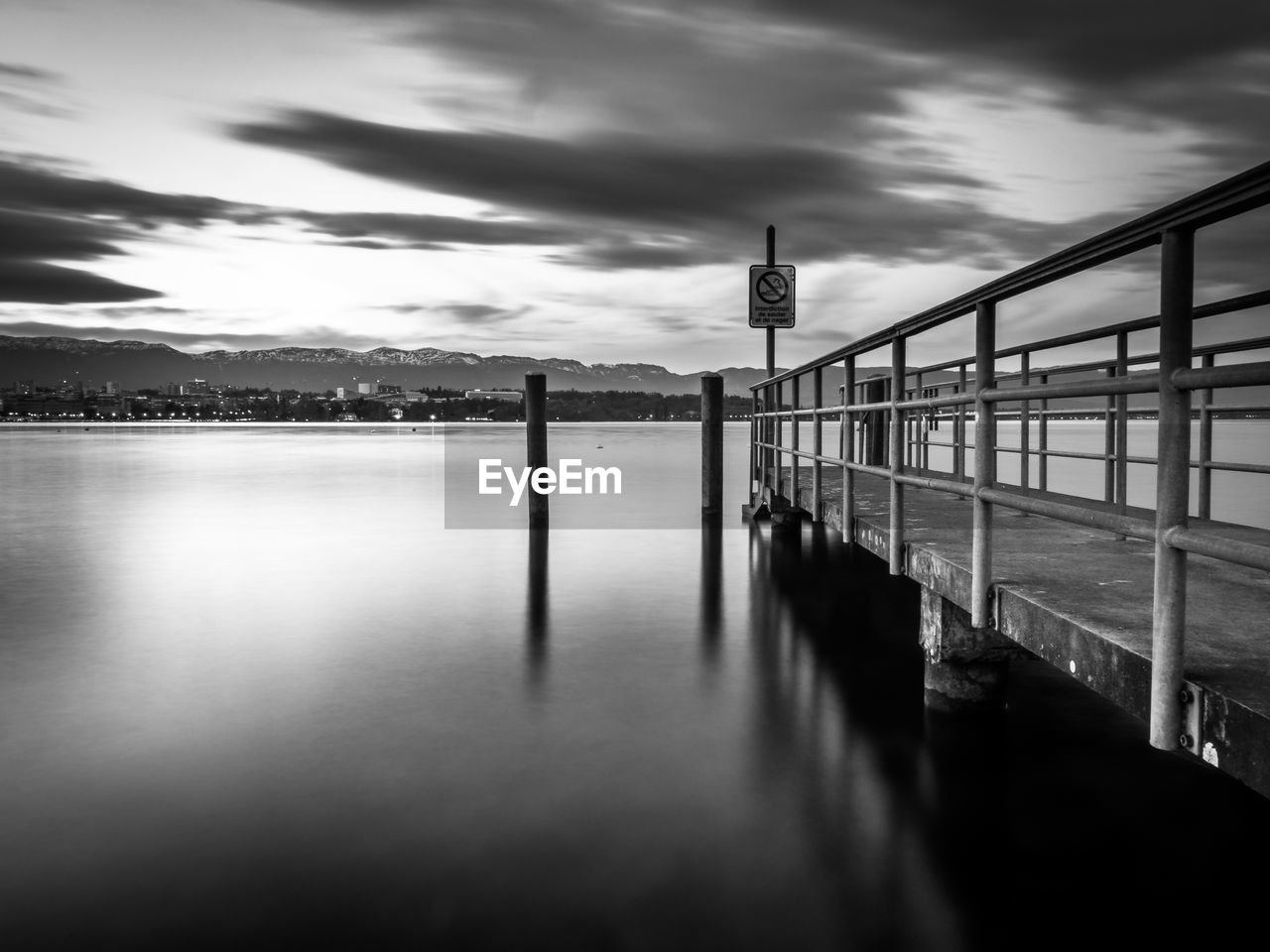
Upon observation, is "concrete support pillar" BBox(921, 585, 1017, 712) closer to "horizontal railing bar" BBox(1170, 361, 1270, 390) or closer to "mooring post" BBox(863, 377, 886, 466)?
"horizontal railing bar" BBox(1170, 361, 1270, 390)

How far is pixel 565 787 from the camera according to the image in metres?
4.31

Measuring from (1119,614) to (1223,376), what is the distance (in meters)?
1.30

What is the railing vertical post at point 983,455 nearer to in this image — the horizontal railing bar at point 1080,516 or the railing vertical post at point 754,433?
the horizontal railing bar at point 1080,516

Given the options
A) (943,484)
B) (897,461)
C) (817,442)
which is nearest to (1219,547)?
(943,484)

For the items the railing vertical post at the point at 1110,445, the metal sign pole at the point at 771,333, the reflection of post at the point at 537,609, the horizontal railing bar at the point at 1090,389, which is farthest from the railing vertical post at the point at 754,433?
the horizontal railing bar at the point at 1090,389

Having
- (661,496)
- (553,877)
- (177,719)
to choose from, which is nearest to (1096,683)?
(553,877)

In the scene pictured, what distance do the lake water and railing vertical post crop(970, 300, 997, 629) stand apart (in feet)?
3.48

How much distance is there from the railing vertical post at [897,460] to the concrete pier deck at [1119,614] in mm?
59

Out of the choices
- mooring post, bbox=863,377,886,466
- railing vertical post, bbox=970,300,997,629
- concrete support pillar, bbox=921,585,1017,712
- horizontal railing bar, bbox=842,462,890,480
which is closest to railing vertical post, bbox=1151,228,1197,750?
railing vertical post, bbox=970,300,997,629

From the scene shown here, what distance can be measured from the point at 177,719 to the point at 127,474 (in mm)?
23755

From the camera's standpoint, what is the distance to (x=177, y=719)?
523 centimetres

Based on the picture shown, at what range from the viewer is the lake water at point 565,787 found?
124 inches

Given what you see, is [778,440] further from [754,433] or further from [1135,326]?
[1135,326]

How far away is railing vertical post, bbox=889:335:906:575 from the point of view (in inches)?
187
